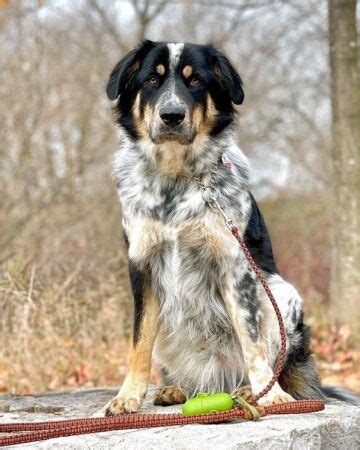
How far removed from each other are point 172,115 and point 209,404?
5.06 feet

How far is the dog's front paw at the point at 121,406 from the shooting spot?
13.9 feet

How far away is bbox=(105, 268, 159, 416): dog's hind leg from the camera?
4.37m

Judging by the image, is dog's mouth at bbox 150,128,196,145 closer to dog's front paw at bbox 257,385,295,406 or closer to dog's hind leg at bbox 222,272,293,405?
dog's hind leg at bbox 222,272,293,405

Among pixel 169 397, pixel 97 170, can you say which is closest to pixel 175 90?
pixel 169 397

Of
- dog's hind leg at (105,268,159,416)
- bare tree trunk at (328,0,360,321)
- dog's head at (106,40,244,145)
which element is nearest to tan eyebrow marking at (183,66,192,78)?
dog's head at (106,40,244,145)

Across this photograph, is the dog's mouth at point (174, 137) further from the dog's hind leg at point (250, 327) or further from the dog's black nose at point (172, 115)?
the dog's hind leg at point (250, 327)

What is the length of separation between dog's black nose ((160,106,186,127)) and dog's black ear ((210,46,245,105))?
432 mm

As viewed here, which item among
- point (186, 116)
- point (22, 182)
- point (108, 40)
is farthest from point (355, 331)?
point (108, 40)

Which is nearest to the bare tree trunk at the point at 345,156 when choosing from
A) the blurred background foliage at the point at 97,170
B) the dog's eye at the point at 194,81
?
the blurred background foliage at the point at 97,170

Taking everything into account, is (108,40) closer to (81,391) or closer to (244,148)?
(244,148)

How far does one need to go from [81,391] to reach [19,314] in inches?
64.4

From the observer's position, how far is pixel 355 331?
30.7 feet

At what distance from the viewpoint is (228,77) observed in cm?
447

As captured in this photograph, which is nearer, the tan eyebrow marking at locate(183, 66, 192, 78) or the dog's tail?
the tan eyebrow marking at locate(183, 66, 192, 78)
